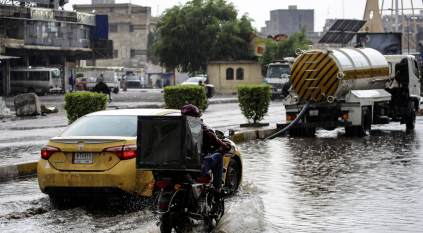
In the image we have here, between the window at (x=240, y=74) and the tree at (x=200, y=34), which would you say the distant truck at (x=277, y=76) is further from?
the window at (x=240, y=74)

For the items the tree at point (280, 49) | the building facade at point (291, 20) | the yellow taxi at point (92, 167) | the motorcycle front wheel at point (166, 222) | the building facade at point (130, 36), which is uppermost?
the building facade at point (291, 20)

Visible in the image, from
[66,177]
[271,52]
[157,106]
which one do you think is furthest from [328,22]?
[66,177]

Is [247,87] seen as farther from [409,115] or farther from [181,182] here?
[181,182]

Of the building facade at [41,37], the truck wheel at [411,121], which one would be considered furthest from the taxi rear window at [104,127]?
the building facade at [41,37]

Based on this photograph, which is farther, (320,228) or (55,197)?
(55,197)

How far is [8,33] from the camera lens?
168ft

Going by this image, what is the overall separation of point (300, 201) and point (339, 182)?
157 cm

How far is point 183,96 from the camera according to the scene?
19.0 meters

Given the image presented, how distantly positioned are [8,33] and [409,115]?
141ft

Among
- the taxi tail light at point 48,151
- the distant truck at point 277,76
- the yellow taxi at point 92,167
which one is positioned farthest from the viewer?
the distant truck at point 277,76

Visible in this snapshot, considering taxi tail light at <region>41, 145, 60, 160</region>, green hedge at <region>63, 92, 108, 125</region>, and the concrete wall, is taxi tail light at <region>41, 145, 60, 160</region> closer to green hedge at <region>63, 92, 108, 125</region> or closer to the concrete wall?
green hedge at <region>63, 92, 108, 125</region>

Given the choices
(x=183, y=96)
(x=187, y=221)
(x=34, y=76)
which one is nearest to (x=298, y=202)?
(x=187, y=221)

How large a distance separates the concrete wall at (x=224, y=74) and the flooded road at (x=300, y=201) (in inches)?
1678

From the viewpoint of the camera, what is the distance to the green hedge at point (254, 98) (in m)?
17.8
